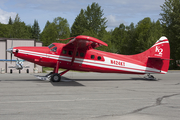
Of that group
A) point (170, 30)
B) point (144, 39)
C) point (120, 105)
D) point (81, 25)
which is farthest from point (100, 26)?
point (120, 105)

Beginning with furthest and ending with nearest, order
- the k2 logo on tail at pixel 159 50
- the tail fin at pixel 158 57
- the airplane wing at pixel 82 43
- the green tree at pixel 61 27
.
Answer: the green tree at pixel 61 27 < the k2 logo on tail at pixel 159 50 < the tail fin at pixel 158 57 < the airplane wing at pixel 82 43

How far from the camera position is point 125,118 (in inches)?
218

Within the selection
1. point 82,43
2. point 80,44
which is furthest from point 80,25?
point 82,43

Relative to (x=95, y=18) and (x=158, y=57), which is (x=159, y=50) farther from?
(x=95, y=18)

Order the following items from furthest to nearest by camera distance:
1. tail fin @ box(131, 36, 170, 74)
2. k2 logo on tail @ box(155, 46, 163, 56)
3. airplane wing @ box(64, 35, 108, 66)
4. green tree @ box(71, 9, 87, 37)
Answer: green tree @ box(71, 9, 87, 37)
k2 logo on tail @ box(155, 46, 163, 56)
tail fin @ box(131, 36, 170, 74)
airplane wing @ box(64, 35, 108, 66)

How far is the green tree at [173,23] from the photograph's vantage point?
44397 mm

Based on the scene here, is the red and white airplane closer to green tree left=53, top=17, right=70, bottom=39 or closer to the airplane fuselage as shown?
the airplane fuselage

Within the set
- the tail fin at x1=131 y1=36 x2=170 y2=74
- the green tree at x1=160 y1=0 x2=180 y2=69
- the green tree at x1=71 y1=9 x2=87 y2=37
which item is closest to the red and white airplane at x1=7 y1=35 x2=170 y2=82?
the tail fin at x1=131 y1=36 x2=170 y2=74

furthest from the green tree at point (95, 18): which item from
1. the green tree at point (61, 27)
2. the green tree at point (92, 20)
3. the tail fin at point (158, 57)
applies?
the tail fin at point (158, 57)

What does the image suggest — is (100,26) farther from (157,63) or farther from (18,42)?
(157,63)

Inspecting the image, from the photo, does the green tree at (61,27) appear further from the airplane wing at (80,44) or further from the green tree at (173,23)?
the airplane wing at (80,44)

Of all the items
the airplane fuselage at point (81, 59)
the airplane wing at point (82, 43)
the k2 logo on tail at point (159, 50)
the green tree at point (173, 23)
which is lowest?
the airplane fuselage at point (81, 59)

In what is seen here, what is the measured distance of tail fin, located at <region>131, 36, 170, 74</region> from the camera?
1698 centimetres

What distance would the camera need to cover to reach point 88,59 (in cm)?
1580
